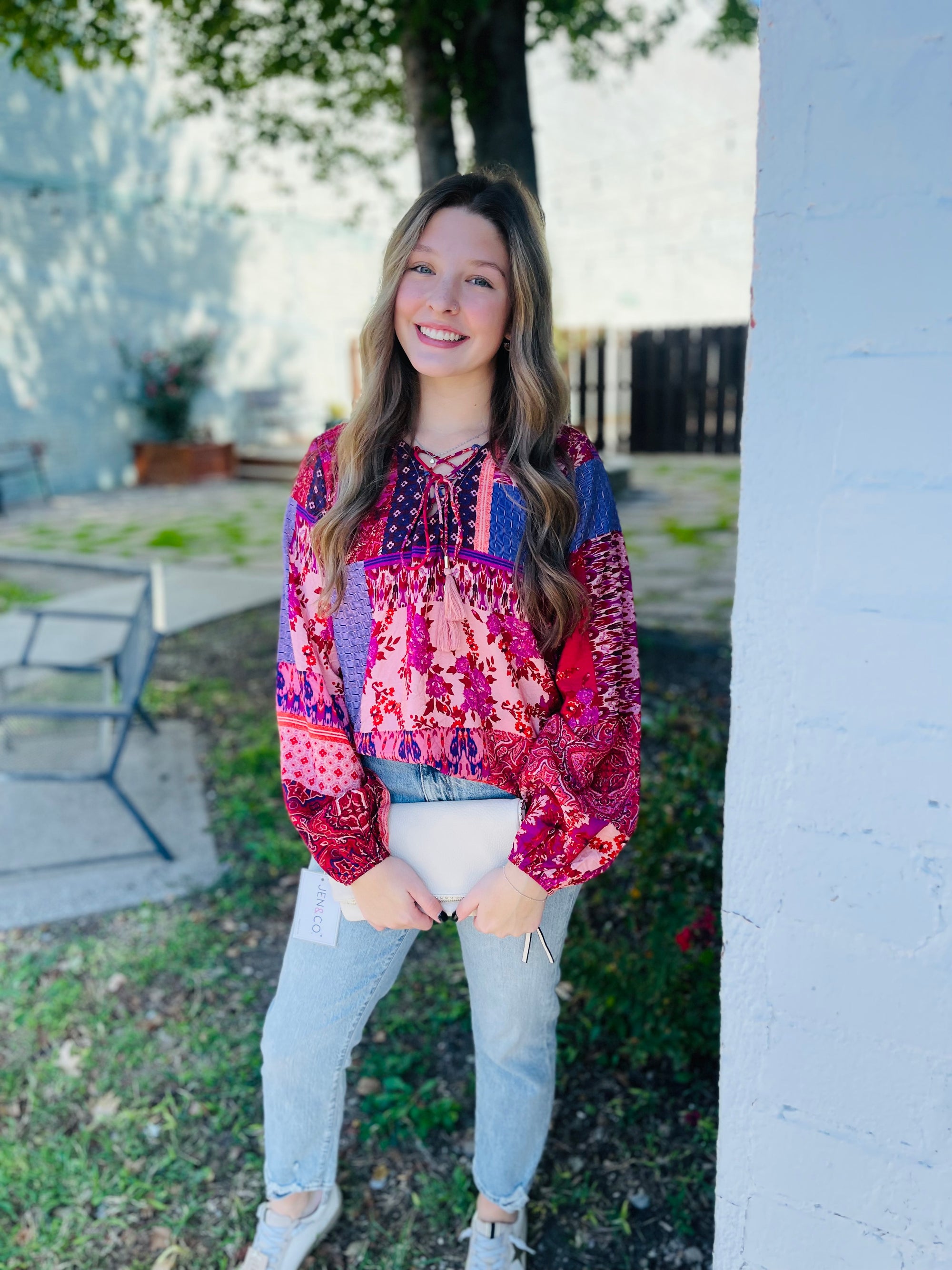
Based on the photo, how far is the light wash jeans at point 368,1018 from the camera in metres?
1.49

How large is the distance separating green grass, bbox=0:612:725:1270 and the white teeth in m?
1.49

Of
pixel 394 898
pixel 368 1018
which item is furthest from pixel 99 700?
pixel 394 898

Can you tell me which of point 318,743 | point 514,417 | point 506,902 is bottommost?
point 506,902

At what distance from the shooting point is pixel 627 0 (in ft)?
19.4

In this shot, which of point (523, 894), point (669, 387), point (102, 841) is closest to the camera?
point (523, 894)

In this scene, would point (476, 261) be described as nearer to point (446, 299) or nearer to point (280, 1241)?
point (446, 299)

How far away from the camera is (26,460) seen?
11219mm

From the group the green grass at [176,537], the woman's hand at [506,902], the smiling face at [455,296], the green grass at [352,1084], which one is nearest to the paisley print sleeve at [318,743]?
the woman's hand at [506,902]

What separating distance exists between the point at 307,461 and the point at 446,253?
379 millimetres

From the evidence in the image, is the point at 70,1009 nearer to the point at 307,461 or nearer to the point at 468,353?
the point at 307,461

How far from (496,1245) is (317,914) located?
0.71 m

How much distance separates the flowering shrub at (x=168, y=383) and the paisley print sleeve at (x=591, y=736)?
12209 millimetres

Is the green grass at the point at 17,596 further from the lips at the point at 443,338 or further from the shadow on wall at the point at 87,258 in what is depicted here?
the lips at the point at 443,338

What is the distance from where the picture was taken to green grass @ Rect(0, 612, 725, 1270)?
6.12 ft
